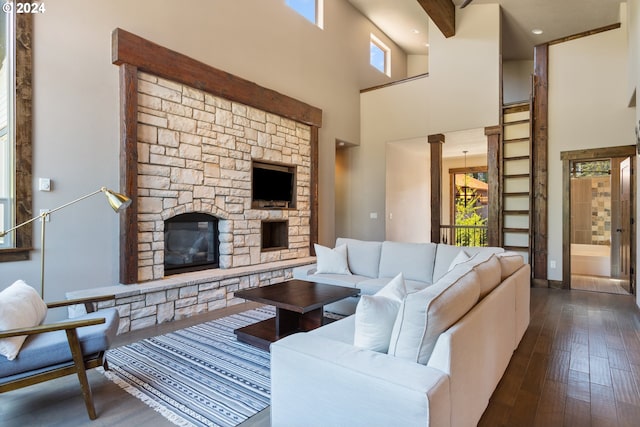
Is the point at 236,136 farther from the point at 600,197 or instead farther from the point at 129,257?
the point at 600,197

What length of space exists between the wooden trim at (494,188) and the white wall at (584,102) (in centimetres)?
73

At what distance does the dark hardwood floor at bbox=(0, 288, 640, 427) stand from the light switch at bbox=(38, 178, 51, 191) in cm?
153

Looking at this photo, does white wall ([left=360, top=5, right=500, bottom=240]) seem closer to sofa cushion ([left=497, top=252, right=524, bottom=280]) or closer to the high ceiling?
the high ceiling

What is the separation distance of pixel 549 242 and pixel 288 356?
553 centimetres

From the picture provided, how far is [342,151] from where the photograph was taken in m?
7.75

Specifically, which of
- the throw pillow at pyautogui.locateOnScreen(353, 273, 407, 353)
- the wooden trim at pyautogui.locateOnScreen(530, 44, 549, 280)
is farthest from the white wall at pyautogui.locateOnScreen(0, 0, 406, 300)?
the wooden trim at pyautogui.locateOnScreen(530, 44, 549, 280)

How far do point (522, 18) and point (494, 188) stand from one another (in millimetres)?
2910

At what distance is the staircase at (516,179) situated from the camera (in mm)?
5758

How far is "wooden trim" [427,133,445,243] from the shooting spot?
21.1 feet

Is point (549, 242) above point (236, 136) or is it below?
below

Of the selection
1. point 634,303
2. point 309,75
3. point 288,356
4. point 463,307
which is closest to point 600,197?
point 634,303

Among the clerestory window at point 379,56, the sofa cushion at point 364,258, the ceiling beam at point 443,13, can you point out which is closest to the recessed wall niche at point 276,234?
the sofa cushion at point 364,258

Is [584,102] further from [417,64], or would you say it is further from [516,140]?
[417,64]

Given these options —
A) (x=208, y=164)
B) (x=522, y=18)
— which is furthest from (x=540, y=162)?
(x=208, y=164)
